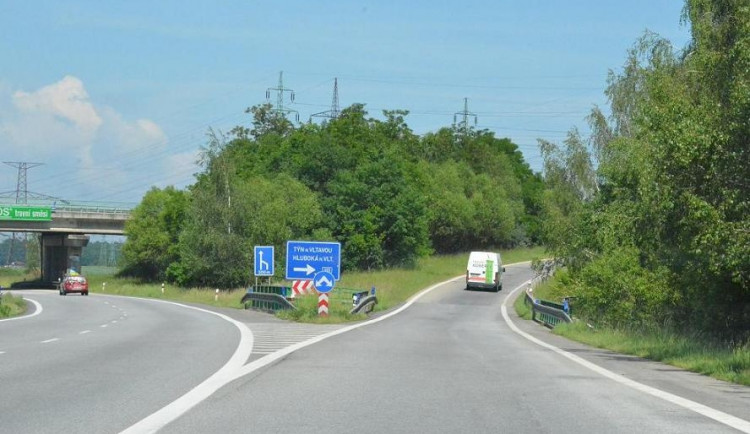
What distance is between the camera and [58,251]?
10206cm

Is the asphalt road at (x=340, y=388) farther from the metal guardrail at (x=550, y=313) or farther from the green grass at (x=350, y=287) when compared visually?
the metal guardrail at (x=550, y=313)

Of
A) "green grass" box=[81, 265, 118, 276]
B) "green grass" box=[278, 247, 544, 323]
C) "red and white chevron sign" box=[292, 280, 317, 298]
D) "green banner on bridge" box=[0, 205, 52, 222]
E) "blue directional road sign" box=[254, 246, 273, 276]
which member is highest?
"green banner on bridge" box=[0, 205, 52, 222]

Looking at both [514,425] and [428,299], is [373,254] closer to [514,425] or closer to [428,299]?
[428,299]

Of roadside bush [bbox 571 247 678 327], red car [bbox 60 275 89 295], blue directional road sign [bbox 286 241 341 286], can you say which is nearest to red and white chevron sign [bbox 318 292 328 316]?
blue directional road sign [bbox 286 241 341 286]

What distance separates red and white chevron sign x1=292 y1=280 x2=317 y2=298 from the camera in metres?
38.8

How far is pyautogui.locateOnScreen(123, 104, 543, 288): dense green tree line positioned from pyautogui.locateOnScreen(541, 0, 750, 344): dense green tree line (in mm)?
21652

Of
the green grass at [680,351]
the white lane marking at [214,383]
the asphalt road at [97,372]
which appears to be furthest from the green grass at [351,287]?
the white lane marking at [214,383]

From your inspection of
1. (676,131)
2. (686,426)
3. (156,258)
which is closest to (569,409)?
(686,426)

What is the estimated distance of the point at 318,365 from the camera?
16797 millimetres

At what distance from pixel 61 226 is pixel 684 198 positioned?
77708 mm

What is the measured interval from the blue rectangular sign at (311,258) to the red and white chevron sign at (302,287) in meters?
0.35

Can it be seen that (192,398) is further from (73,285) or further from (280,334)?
(73,285)

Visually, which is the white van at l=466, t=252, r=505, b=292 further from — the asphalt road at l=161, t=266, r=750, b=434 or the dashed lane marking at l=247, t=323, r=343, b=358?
the asphalt road at l=161, t=266, r=750, b=434

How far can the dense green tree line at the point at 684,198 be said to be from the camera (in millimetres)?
20328
